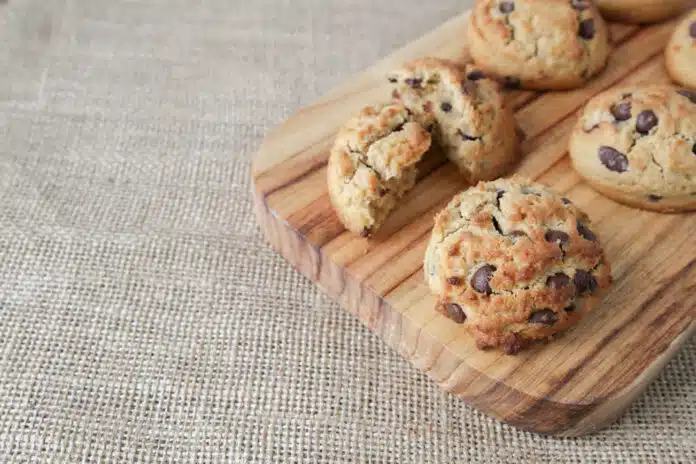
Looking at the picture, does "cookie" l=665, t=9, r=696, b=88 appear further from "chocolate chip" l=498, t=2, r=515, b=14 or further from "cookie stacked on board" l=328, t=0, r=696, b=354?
"chocolate chip" l=498, t=2, r=515, b=14

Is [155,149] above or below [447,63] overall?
below

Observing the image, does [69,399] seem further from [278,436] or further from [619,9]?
[619,9]

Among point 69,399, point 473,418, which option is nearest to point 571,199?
point 473,418

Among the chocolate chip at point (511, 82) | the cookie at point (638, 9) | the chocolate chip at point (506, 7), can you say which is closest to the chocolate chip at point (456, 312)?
the chocolate chip at point (511, 82)

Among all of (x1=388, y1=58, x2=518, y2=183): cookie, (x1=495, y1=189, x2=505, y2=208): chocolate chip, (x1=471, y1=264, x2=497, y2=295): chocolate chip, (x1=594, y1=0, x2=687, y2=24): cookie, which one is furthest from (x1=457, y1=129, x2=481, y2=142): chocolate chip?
(x1=594, y1=0, x2=687, y2=24): cookie

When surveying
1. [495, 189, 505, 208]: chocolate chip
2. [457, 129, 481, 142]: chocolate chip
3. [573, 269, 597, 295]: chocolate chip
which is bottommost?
[573, 269, 597, 295]: chocolate chip

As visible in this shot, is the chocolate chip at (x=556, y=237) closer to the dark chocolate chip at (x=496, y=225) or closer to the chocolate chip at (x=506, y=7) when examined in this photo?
the dark chocolate chip at (x=496, y=225)
